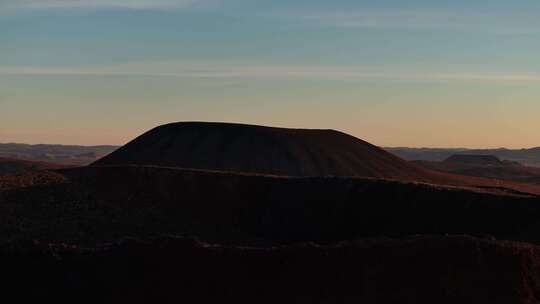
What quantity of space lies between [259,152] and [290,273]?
53.8 meters

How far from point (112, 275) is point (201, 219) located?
17.3m

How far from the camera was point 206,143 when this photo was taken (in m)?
76.5

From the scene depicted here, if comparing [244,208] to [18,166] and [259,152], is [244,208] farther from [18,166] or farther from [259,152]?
[18,166]

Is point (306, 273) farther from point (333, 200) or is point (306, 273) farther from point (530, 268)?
point (333, 200)

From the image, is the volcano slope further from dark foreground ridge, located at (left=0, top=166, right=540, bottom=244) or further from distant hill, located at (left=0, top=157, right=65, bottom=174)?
distant hill, located at (left=0, top=157, right=65, bottom=174)

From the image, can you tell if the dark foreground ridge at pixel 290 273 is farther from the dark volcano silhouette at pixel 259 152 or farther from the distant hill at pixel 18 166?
the distant hill at pixel 18 166

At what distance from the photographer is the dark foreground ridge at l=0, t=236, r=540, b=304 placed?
19.4 metres

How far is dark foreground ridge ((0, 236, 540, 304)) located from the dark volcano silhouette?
4645 cm

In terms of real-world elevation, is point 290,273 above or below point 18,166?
below

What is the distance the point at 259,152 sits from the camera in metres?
73.6

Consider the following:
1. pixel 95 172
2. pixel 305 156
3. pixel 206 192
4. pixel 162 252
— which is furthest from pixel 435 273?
pixel 305 156

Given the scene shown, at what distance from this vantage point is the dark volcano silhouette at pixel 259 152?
229 ft

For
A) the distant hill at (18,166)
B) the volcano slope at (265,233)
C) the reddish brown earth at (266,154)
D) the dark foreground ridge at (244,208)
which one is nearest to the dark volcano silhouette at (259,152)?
the reddish brown earth at (266,154)

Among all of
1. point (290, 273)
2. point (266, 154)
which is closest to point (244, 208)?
point (290, 273)
